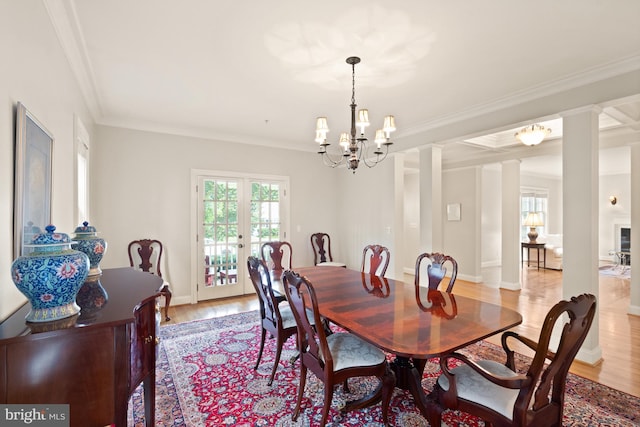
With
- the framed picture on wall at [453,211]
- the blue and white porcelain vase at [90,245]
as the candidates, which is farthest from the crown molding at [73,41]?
the framed picture on wall at [453,211]

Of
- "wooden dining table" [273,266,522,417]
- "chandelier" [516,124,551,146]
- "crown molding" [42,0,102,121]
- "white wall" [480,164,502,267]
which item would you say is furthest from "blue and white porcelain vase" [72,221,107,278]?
"white wall" [480,164,502,267]

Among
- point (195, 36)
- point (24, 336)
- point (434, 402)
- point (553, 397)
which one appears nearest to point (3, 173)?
point (24, 336)

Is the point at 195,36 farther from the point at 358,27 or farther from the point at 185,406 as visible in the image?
the point at 185,406

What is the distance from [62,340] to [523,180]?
1021cm

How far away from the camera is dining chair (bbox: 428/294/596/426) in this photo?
1.28m

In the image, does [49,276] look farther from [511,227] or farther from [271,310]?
[511,227]

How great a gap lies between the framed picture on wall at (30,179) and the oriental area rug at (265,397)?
4.53 feet

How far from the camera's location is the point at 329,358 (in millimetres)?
1767

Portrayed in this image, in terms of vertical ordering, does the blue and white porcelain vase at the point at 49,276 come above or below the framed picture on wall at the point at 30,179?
below

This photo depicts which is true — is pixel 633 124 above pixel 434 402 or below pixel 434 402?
above

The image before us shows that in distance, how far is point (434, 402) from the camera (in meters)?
1.63

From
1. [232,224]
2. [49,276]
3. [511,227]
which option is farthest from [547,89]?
[232,224]

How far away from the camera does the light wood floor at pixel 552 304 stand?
2.67 meters

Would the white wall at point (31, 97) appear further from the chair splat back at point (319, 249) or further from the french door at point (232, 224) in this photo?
the chair splat back at point (319, 249)
